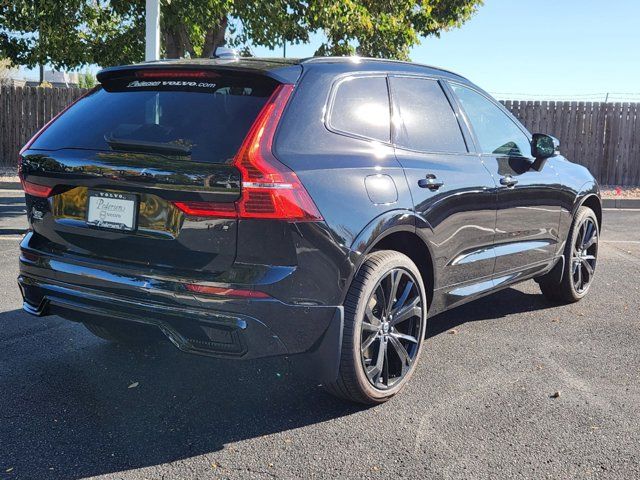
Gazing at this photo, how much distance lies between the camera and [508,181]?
186 inches

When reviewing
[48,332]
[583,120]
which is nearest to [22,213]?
[48,332]

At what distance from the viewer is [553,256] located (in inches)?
217

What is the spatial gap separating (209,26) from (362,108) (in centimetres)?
1100

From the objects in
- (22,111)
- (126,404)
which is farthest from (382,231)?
(22,111)

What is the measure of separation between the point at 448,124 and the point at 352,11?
11.3m

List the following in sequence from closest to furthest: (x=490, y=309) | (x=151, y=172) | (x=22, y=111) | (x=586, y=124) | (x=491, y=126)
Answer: (x=151, y=172) → (x=491, y=126) → (x=490, y=309) → (x=586, y=124) → (x=22, y=111)

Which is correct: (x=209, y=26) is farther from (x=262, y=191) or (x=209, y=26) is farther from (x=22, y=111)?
(x=262, y=191)

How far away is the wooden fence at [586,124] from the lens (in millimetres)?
18047

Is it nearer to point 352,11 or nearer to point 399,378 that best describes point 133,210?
point 399,378

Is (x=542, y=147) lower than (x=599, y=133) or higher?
lower

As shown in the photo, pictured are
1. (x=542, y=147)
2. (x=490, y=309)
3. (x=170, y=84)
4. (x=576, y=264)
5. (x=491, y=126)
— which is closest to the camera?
(x=170, y=84)

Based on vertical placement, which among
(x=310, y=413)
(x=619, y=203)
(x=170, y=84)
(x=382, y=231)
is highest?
(x=170, y=84)

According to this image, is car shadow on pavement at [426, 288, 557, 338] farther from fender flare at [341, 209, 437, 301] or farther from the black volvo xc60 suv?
fender flare at [341, 209, 437, 301]

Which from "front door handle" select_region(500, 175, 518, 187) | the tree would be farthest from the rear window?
the tree
